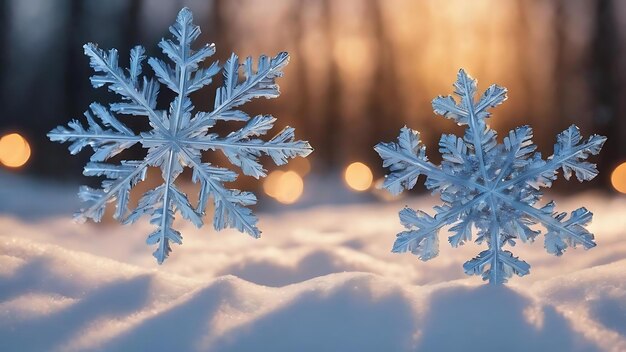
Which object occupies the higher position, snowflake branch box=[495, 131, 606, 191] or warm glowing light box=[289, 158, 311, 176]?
warm glowing light box=[289, 158, 311, 176]

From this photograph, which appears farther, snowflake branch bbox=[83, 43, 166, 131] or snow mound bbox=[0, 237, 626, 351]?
snowflake branch bbox=[83, 43, 166, 131]

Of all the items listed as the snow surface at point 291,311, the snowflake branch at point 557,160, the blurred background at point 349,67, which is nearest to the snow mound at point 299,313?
the snow surface at point 291,311

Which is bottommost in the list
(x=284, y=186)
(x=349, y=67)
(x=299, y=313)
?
(x=299, y=313)

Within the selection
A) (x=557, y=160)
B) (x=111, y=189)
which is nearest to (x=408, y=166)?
(x=557, y=160)

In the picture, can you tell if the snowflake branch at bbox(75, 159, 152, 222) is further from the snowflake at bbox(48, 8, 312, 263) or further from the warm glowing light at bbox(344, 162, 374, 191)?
the warm glowing light at bbox(344, 162, 374, 191)

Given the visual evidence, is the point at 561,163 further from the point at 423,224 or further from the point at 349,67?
the point at 349,67

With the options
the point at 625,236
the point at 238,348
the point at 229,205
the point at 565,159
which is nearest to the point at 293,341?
the point at 238,348

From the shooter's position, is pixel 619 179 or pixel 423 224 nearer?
pixel 423 224

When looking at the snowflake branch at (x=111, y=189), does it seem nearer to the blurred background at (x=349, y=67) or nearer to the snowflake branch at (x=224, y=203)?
the snowflake branch at (x=224, y=203)

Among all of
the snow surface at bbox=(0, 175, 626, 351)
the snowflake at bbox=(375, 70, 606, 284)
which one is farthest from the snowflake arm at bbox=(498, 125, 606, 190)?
the snow surface at bbox=(0, 175, 626, 351)
